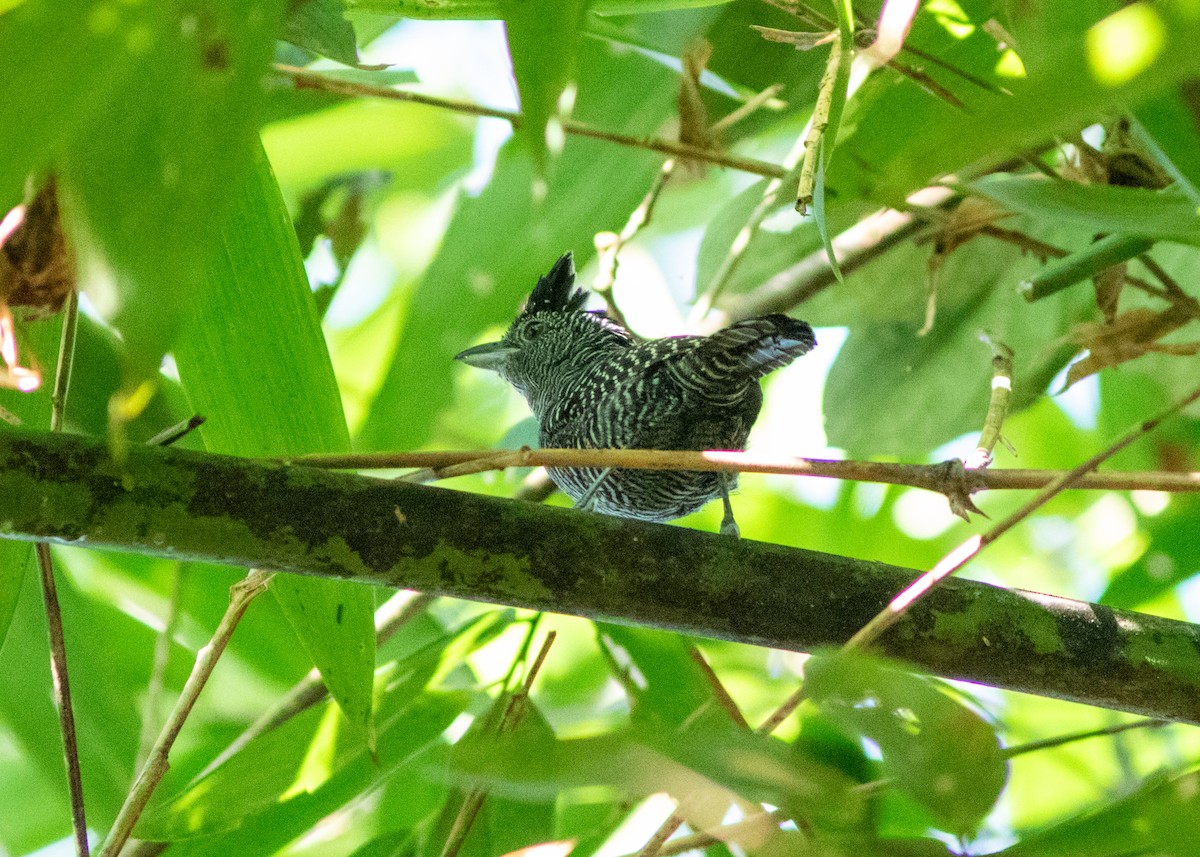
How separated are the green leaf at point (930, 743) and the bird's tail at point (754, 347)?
24.1 inches

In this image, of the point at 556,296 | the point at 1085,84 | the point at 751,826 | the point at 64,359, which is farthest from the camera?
the point at 556,296

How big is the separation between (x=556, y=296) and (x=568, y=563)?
1.43m

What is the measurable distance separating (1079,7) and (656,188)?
106 cm

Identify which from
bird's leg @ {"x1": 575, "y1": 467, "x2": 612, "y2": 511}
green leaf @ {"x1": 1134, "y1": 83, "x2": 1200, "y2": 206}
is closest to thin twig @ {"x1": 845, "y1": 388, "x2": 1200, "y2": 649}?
green leaf @ {"x1": 1134, "y1": 83, "x2": 1200, "y2": 206}

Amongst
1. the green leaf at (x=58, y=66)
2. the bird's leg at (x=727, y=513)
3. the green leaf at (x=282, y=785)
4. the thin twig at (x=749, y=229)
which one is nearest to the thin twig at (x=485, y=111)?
the thin twig at (x=749, y=229)

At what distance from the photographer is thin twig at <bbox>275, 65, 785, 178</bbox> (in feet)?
4.17

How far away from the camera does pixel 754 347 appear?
1362 mm

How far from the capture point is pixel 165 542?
0.72m

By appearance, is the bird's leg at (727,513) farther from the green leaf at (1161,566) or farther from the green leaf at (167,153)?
the green leaf at (167,153)

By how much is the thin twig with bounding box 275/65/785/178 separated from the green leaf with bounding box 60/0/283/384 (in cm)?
77

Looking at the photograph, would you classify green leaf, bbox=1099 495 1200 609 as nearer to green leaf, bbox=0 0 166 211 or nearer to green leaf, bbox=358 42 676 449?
green leaf, bbox=358 42 676 449

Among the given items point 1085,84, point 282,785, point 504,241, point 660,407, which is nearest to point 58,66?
point 1085,84

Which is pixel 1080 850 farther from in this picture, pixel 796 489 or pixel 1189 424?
pixel 796 489

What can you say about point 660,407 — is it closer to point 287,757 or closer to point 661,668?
point 661,668
